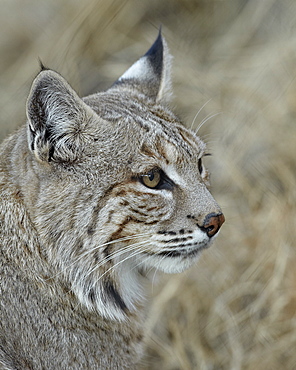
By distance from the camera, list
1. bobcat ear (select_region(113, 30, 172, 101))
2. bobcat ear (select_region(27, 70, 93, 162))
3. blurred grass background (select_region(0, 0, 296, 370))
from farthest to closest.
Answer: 1. blurred grass background (select_region(0, 0, 296, 370))
2. bobcat ear (select_region(113, 30, 172, 101))
3. bobcat ear (select_region(27, 70, 93, 162))

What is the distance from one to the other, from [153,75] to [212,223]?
1.13m

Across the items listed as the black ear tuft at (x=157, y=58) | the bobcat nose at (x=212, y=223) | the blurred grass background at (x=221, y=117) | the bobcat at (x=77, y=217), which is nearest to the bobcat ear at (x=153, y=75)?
the black ear tuft at (x=157, y=58)

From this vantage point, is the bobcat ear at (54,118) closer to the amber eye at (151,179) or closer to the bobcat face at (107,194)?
the bobcat face at (107,194)

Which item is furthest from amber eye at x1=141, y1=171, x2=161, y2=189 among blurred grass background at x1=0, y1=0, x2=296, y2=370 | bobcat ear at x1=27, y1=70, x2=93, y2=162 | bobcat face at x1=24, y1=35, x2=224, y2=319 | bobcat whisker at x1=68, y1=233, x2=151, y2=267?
blurred grass background at x1=0, y1=0, x2=296, y2=370

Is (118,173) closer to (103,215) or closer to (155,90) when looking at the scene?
(103,215)

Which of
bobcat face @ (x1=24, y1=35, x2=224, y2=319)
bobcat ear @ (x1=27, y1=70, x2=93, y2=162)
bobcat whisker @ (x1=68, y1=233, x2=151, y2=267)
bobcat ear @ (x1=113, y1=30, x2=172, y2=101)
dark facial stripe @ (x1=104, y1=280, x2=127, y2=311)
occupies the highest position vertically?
bobcat ear @ (x1=113, y1=30, x2=172, y2=101)

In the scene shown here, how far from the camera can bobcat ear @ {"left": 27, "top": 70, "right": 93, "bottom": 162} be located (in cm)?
284

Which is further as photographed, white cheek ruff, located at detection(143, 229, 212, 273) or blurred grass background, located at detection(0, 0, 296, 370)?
blurred grass background, located at detection(0, 0, 296, 370)

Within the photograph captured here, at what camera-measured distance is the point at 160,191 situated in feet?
10.0

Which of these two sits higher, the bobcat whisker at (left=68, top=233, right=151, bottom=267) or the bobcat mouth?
the bobcat whisker at (left=68, top=233, right=151, bottom=267)

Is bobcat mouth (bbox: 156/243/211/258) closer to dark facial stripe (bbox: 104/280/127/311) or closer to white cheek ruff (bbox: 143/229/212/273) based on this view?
white cheek ruff (bbox: 143/229/212/273)

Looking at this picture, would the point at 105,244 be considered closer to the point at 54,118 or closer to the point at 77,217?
the point at 77,217

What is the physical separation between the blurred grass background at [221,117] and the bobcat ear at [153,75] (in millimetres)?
1991

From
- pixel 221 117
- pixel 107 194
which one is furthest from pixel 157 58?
pixel 221 117
